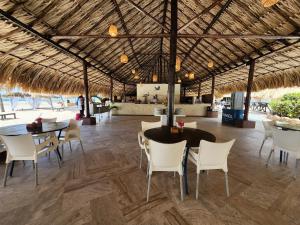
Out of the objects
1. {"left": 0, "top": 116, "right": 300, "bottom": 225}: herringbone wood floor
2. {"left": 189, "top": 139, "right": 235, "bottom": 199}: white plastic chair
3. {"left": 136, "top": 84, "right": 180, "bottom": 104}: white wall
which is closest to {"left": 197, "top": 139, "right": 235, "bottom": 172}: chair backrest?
{"left": 189, "top": 139, "right": 235, "bottom": 199}: white plastic chair

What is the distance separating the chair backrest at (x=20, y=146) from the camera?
227 cm

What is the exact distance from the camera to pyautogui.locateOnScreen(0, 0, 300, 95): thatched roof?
396 cm

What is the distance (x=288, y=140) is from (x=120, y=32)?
7179 millimetres

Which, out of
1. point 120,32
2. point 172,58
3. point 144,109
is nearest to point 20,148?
point 172,58

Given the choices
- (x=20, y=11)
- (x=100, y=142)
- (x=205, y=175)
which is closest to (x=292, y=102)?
(x=205, y=175)

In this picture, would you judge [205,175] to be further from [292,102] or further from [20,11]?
[292,102]

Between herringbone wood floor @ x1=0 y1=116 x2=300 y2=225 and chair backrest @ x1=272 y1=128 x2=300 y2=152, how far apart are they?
1.79 ft

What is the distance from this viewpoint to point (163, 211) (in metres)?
1.91

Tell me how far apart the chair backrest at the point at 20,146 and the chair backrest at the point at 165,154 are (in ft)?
6.39

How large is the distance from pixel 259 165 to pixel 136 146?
302 cm

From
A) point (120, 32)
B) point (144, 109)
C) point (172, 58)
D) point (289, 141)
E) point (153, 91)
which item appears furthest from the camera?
point (153, 91)

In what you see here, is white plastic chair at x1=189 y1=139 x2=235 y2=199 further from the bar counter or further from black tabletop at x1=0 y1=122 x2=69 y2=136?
the bar counter

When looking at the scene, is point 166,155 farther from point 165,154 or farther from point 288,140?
point 288,140

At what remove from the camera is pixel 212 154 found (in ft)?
6.88
